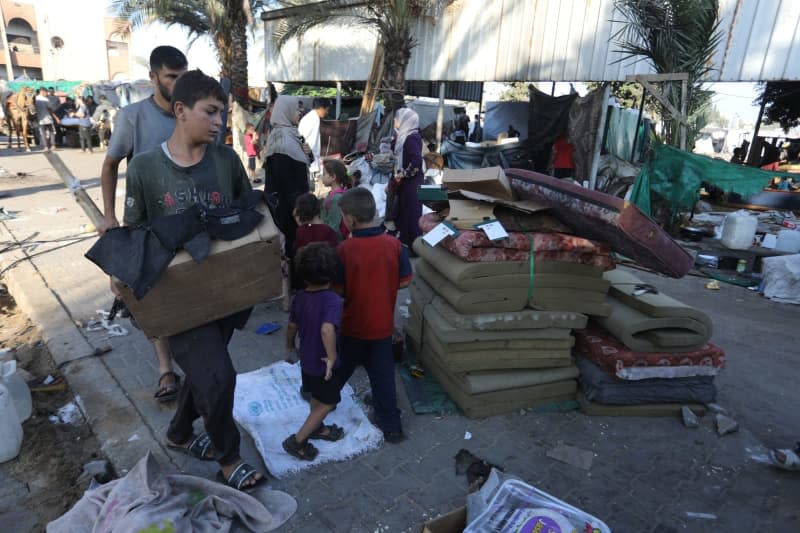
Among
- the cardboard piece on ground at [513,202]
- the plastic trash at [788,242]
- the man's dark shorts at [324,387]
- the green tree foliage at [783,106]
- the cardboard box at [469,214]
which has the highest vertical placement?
the green tree foliage at [783,106]

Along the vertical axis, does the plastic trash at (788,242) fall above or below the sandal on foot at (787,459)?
above

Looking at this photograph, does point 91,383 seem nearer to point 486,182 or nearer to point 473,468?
point 473,468

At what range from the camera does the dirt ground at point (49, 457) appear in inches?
99.7

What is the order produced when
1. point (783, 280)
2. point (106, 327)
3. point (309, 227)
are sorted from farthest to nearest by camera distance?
1. point (783, 280)
2. point (106, 327)
3. point (309, 227)

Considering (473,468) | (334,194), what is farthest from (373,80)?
(473,468)

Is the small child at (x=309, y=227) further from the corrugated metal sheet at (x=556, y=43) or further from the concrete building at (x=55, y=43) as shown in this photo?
the concrete building at (x=55, y=43)

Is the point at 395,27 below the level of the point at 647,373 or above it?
above

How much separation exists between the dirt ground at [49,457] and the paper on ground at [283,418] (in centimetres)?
90

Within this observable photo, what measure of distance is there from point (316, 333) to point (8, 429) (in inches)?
75.2

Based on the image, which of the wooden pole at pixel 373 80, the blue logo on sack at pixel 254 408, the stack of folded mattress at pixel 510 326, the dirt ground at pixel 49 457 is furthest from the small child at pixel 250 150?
the stack of folded mattress at pixel 510 326

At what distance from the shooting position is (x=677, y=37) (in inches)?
303

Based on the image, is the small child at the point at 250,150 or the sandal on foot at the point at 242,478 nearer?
the sandal on foot at the point at 242,478

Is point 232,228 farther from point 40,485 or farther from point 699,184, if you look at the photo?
point 699,184

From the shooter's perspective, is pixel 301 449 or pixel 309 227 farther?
pixel 309 227
